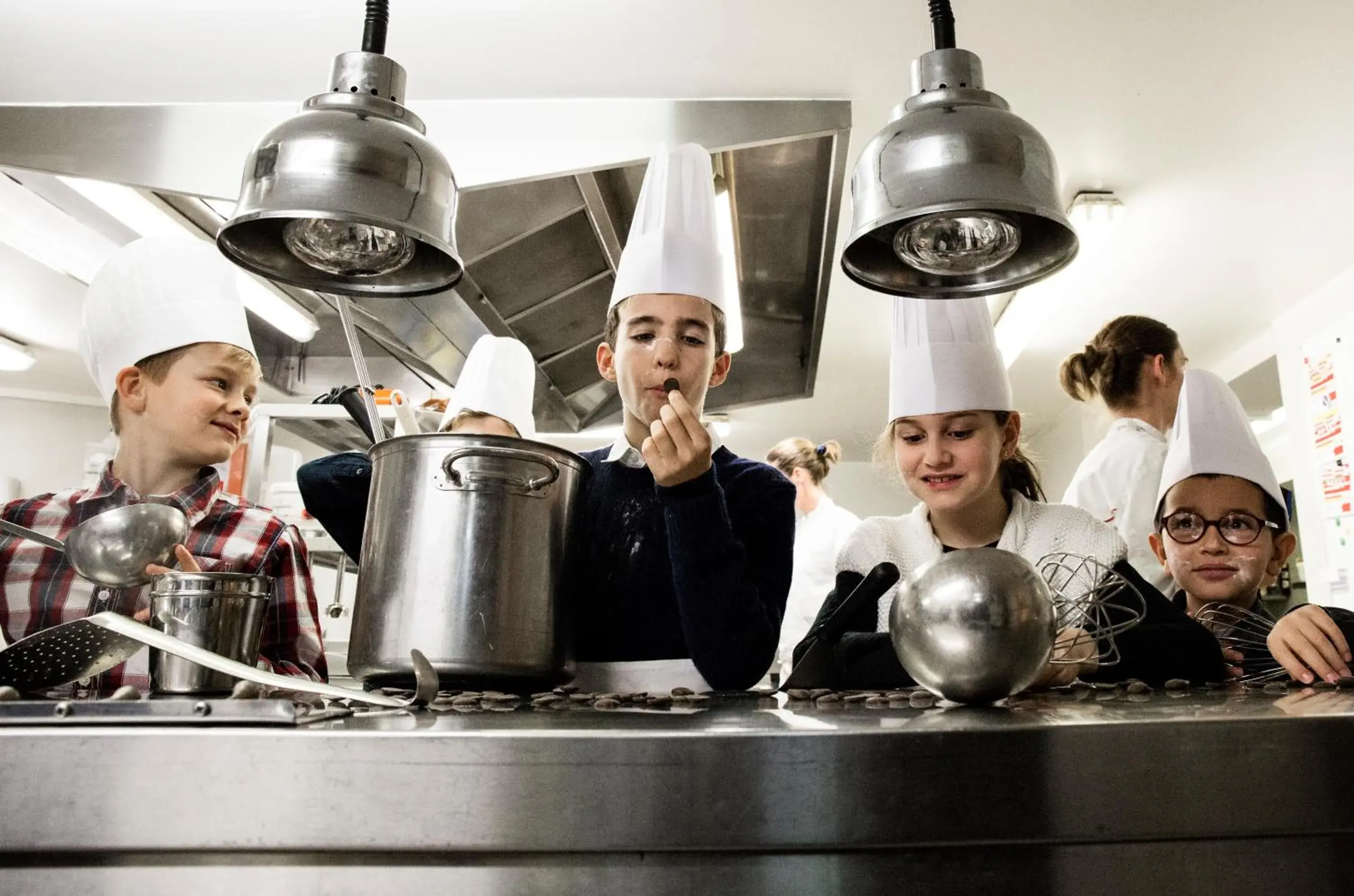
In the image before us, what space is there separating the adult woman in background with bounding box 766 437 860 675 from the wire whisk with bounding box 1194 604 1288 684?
1937 millimetres

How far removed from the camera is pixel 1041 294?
2.89m

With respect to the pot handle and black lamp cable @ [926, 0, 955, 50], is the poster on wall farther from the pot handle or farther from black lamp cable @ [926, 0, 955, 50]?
the pot handle

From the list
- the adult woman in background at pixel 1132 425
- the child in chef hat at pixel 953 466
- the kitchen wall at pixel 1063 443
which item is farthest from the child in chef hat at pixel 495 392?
the kitchen wall at pixel 1063 443

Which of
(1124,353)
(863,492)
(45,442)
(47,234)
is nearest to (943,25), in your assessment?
(1124,353)

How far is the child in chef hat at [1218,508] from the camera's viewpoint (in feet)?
4.32

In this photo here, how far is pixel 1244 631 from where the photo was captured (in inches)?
42.3

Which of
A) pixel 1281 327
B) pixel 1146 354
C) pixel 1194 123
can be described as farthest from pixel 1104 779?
Answer: pixel 1281 327

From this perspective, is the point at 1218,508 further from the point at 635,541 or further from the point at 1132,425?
the point at 635,541

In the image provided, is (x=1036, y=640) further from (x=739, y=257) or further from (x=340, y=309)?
A: (x=739, y=257)

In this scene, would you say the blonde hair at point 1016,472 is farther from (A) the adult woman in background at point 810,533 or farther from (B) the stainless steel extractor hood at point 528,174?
(A) the adult woman in background at point 810,533

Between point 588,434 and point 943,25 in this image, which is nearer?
point 943,25

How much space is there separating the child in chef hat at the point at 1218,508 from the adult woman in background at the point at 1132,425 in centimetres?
54

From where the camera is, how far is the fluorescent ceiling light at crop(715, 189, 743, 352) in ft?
6.31

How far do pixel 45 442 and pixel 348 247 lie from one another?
5067 mm
